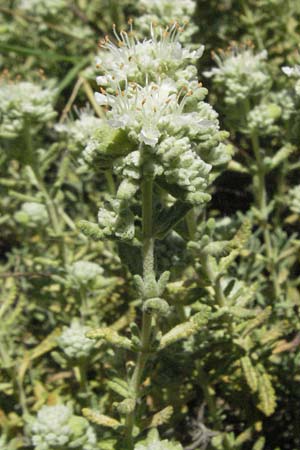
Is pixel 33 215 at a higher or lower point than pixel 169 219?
higher

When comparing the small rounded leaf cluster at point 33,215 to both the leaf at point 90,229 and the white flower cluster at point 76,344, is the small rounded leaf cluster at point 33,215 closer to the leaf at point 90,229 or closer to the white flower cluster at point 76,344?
the white flower cluster at point 76,344

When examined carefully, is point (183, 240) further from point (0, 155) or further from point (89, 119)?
point (0, 155)

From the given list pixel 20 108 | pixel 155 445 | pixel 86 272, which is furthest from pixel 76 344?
pixel 20 108

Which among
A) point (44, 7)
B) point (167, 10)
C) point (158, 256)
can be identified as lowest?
point (158, 256)

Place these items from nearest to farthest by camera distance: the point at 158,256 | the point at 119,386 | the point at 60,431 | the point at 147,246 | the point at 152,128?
the point at 152,128
the point at 147,246
the point at 119,386
the point at 60,431
the point at 158,256

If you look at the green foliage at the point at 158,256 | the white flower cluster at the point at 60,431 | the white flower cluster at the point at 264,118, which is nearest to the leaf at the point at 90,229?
the green foliage at the point at 158,256

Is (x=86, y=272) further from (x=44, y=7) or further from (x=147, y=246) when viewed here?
(x=44, y=7)
